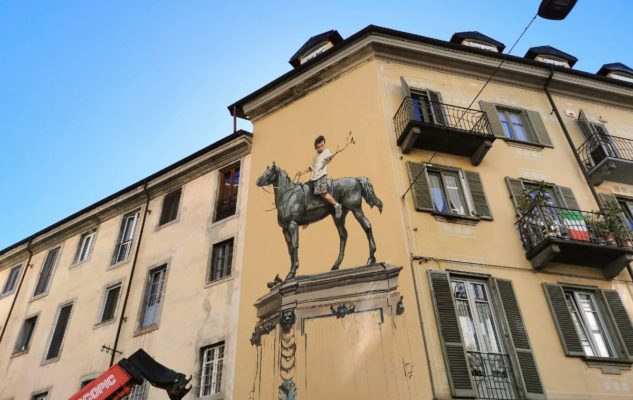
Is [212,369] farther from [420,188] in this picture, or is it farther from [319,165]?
[420,188]

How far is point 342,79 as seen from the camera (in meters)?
16.8

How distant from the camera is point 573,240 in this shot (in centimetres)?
1240

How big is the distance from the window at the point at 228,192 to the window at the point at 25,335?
30.2 feet

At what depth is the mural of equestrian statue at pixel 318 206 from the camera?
13438mm

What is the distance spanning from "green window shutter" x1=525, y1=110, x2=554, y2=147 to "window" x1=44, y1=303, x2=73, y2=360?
55.7 ft

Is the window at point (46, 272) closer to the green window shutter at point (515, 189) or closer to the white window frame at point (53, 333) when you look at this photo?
the white window frame at point (53, 333)

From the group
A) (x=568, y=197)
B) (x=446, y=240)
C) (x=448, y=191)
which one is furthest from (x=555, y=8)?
(x=568, y=197)

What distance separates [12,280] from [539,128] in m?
22.4

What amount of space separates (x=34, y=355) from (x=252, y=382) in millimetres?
10488

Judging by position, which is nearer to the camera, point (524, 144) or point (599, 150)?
point (524, 144)

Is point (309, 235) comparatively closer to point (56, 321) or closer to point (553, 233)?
point (553, 233)

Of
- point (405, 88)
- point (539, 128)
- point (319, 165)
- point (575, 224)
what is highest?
point (405, 88)

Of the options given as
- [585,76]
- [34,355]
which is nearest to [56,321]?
[34,355]

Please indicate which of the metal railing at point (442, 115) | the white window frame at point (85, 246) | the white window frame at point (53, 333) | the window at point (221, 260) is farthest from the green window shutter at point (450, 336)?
the white window frame at point (85, 246)
